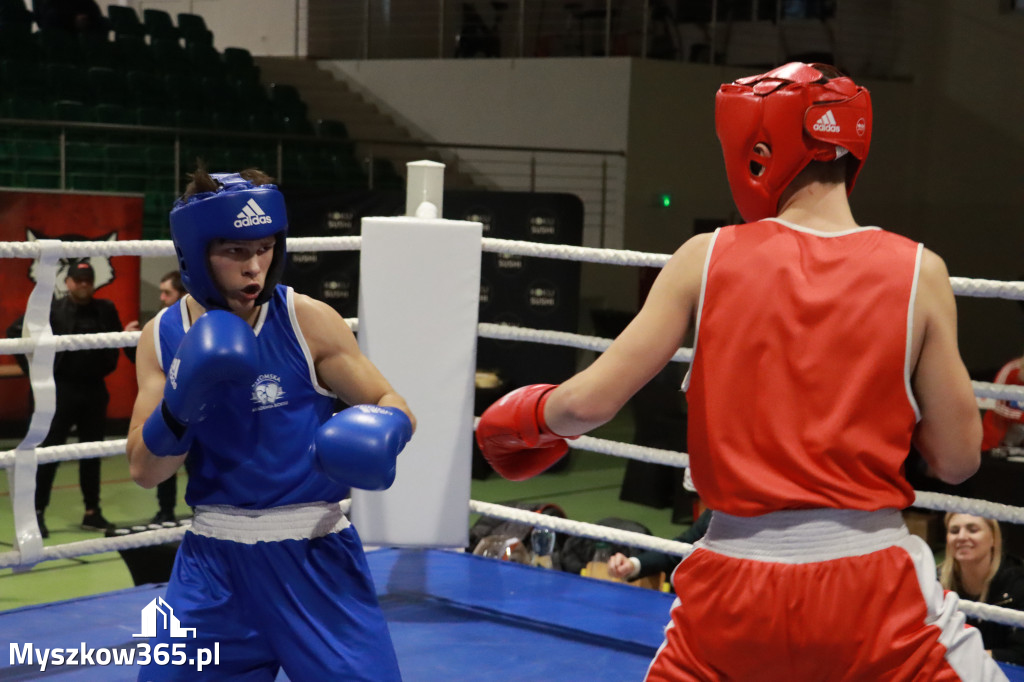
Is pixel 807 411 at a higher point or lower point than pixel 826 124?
lower

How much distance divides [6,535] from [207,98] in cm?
556

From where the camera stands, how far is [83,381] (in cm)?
539

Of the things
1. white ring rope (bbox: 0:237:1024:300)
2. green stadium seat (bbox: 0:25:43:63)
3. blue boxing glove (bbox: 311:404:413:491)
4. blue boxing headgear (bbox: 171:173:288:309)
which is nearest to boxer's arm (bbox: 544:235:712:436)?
blue boxing glove (bbox: 311:404:413:491)

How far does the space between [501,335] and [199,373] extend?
1.48 metres

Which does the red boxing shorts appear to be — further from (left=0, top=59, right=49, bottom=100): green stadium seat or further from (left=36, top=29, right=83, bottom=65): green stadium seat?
(left=36, top=29, right=83, bottom=65): green stadium seat

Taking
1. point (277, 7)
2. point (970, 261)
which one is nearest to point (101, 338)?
point (970, 261)

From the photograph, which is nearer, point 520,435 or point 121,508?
point 520,435

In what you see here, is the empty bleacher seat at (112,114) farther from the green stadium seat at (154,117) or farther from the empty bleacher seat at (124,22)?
the empty bleacher seat at (124,22)

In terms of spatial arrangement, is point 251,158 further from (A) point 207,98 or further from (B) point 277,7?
(B) point 277,7

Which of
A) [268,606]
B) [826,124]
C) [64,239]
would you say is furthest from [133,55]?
[826,124]

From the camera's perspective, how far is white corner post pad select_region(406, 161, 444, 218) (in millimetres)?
3094

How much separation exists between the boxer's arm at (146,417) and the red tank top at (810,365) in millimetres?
860

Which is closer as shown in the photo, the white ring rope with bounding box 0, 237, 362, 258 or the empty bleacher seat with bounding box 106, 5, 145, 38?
the white ring rope with bounding box 0, 237, 362, 258

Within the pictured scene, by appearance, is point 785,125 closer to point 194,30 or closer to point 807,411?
point 807,411
